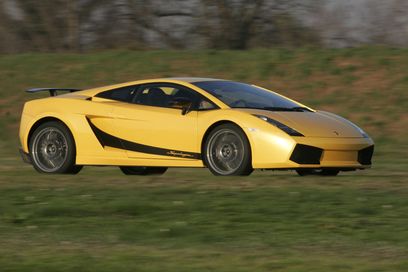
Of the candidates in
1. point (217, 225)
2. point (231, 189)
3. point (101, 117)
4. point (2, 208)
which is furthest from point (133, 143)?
point (217, 225)

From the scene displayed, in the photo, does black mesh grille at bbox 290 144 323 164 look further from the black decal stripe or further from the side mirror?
the side mirror

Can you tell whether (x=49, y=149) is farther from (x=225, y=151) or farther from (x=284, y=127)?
(x=284, y=127)

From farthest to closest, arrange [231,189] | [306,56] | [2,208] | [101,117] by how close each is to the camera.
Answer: [306,56] < [101,117] < [231,189] < [2,208]

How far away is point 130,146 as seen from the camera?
1399 cm

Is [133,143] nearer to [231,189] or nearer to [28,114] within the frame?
[28,114]

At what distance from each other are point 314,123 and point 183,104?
5.34 ft

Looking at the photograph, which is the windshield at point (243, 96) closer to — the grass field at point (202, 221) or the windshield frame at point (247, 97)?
the windshield frame at point (247, 97)

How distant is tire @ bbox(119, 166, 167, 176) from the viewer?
15.3m

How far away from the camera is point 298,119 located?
13320 millimetres

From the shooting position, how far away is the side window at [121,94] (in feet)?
47.0

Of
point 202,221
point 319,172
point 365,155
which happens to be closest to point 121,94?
point 319,172

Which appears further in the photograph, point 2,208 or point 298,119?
point 298,119

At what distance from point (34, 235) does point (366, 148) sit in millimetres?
5716

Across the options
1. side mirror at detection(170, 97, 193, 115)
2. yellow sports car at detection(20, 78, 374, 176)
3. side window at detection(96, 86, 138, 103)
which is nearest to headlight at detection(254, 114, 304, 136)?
yellow sports car at detection(20, 78, 374, 176)
